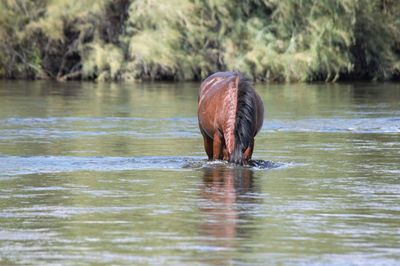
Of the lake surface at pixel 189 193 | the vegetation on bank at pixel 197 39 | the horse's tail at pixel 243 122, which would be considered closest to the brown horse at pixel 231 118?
the horse's tail at pixel 243 122

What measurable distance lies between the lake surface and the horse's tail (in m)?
0.22

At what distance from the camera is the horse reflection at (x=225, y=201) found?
9.92m

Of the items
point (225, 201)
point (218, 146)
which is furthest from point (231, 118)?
point (225, 201)

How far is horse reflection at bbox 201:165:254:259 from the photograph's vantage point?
9.92 meters

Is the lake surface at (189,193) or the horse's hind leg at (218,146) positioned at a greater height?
the horse's hind leg at (218,146)

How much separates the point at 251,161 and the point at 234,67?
2758 cm

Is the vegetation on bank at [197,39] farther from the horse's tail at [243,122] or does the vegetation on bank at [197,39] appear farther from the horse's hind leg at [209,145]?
the horse's tail at [243,122]

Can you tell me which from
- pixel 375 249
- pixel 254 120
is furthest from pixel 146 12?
pixel 375 249

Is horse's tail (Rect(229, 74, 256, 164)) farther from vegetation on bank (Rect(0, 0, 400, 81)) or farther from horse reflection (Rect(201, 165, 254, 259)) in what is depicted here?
vegetation on bank (Rect(0, 0, 400, 81))

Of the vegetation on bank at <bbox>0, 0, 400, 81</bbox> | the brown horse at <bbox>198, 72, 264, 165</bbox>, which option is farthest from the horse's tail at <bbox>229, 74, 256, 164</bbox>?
the vegetation on bank at <bbox>0, 0, 400, 81</bbox>

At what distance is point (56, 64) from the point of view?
45219 mm

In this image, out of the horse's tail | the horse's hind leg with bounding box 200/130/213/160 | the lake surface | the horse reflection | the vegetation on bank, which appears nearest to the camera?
the lake surface

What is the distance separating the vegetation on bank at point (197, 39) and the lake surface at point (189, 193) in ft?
55.3

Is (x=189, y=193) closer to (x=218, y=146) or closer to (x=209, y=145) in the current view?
(x=218, y=146)
